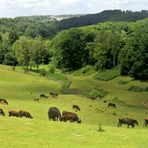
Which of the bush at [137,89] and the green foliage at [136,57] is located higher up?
the green foliage at [136,57]

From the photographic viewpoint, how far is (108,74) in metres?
112

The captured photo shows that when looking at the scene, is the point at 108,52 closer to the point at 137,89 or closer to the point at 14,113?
the point at 137,89

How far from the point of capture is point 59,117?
34.8 meters

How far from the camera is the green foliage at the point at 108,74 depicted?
10906 centimetres

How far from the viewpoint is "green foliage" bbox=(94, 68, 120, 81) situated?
358ft

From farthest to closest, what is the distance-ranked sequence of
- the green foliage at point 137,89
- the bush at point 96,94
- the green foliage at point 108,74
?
1. the green foliage at point 108,74
2. the green foliage at point 137,89
3. the bush at point 96,94

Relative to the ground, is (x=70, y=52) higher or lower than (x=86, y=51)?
lower

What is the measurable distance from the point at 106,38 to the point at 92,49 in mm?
8544

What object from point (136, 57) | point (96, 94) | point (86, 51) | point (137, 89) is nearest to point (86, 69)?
point (86, 51)

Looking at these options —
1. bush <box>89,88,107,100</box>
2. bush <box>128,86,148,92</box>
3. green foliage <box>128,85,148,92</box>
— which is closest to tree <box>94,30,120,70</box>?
green foliage <box>128,85,148,92</box>

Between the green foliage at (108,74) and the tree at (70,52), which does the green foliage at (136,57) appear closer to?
the green foliage at (108,74)

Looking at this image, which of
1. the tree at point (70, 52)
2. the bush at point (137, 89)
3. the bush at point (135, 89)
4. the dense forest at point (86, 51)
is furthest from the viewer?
the tree at point (70, 52)

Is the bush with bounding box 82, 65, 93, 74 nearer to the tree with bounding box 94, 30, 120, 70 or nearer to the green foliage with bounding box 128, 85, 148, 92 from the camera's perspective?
the tree with bounding box 94, 30, 120, 70

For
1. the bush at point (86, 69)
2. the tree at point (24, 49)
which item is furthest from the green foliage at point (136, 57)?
the tree at point (24, 49)
